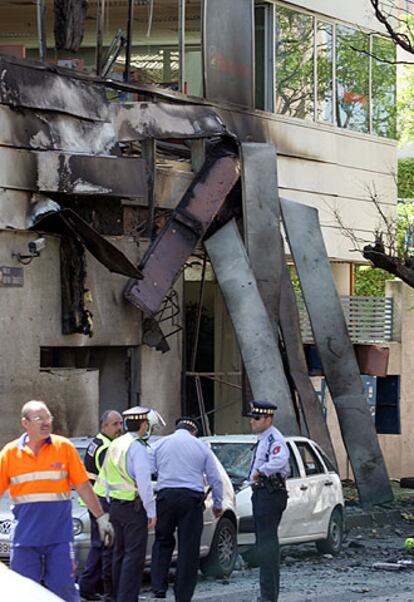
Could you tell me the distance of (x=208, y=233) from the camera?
961 inches

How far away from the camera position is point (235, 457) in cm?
1778

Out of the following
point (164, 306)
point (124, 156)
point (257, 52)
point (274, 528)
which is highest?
point (257, 52)

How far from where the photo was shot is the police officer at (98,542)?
1366 cm

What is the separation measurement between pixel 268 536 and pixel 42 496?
12.1ft

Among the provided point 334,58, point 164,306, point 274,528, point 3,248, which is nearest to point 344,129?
point 334,58

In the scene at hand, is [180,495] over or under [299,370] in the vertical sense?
under

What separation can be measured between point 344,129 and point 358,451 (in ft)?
24.4

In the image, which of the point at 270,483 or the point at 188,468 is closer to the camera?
the point at 188,468

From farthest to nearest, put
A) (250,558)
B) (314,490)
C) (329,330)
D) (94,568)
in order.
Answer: (329,330)
(314,490)
(250,558)
(94,568)

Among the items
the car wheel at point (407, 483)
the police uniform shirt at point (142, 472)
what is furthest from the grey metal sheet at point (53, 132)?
the car wheel at point (407, 483)

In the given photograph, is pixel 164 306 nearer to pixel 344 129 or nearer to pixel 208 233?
pixel 208 233

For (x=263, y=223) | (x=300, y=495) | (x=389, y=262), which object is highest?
(x=263, y=223)

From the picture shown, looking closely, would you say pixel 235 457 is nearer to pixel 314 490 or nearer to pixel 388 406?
pixel 314 490

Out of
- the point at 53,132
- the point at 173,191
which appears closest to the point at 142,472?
the point at 53,132
